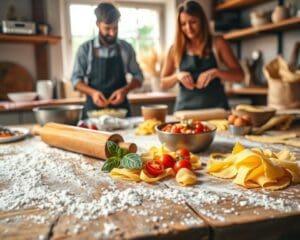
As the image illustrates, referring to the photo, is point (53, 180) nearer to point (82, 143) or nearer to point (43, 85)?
point (82, 143)

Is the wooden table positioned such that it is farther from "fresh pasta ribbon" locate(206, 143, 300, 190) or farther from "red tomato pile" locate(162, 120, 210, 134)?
"red tomato pile" locate(162, 120, 210, 134)

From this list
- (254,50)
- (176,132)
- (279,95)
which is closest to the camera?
(176,132)

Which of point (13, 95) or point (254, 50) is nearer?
point (13, 95)

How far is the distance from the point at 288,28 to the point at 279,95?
90cm

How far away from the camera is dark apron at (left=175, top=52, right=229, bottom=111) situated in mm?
1812

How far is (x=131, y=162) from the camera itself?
75 cm

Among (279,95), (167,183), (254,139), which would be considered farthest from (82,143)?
(279,95)

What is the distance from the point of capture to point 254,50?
10.8 feet

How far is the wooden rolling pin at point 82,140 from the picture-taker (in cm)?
90

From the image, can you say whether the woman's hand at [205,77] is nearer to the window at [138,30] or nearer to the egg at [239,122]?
the egg at [239,122]

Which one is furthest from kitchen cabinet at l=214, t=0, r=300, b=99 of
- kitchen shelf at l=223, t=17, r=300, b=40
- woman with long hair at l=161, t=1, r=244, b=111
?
woman with long hair at l=161, t=1, r=244, b=111

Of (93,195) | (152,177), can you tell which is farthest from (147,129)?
(93,195)

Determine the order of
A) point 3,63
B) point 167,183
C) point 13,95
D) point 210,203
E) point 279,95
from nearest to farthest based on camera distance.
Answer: point 210,203
point 167,183
point 279,95
point 13,95
point 3,63

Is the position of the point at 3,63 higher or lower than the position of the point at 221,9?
lower
